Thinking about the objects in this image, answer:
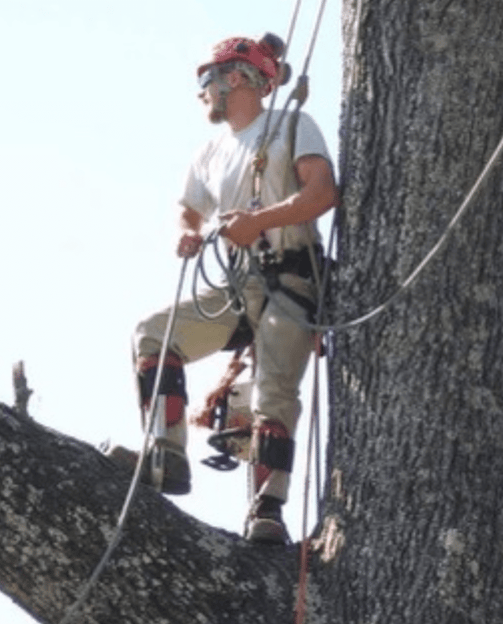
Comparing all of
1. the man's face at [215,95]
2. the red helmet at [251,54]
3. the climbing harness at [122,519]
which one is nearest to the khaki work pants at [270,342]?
the climbing harness at [122,519]

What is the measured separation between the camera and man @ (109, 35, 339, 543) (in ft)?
19.6

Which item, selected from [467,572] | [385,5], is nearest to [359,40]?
[385,5]

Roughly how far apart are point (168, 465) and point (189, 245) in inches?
28.5

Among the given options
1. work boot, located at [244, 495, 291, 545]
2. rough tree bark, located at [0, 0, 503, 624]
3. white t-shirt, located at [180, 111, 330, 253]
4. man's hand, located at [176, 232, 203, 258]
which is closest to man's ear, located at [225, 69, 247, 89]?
white t-shirt, located at [180, 111, 330, 253]

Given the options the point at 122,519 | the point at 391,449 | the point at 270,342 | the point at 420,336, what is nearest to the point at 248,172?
the point at 270,342

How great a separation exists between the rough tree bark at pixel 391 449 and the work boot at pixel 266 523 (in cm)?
15

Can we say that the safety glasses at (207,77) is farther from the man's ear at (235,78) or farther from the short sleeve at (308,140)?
the short sleeve at (308,140)

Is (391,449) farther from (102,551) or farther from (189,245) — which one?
(189,245)

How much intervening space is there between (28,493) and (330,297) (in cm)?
119

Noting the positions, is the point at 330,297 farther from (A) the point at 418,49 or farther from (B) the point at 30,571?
(B) the point at 30,571

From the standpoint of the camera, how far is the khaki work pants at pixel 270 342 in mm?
6070

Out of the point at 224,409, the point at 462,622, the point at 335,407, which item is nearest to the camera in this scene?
the point at 462,622

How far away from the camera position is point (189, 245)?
631 cm

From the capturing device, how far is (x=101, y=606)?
17.0 feet
